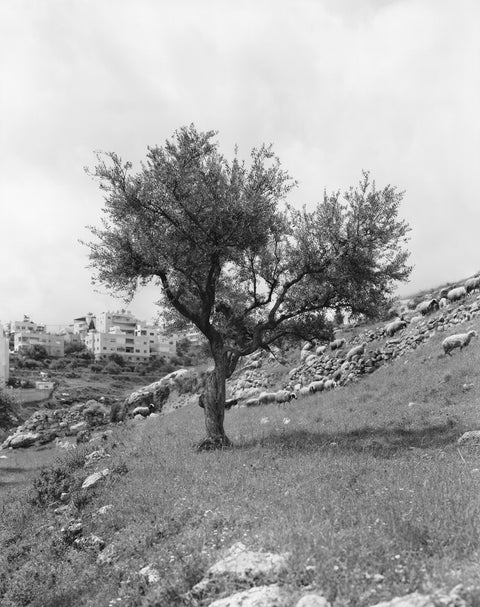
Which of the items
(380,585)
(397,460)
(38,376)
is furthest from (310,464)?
(38,376)

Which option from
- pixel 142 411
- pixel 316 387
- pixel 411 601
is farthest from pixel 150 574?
pixel 142 411

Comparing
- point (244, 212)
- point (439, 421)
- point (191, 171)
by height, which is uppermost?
point (191, 171)

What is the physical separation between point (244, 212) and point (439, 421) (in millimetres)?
11112

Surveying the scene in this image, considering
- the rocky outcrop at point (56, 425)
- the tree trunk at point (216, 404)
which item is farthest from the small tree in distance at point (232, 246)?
the rocky outcrop at point (56, 425)

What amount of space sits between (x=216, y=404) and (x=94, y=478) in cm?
573

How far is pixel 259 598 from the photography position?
696 centimetres

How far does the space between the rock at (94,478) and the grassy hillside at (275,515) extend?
290 mm

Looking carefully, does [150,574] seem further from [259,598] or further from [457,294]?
[457,294]

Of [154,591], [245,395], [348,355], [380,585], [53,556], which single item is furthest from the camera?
[245,395]

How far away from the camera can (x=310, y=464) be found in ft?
46.0

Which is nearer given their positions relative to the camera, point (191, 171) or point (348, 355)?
point (191, 171)

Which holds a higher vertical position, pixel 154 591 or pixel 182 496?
pixel 182 496

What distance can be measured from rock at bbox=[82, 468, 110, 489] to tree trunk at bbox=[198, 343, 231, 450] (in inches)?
153

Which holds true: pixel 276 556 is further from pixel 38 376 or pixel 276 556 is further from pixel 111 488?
pixel 38 376
